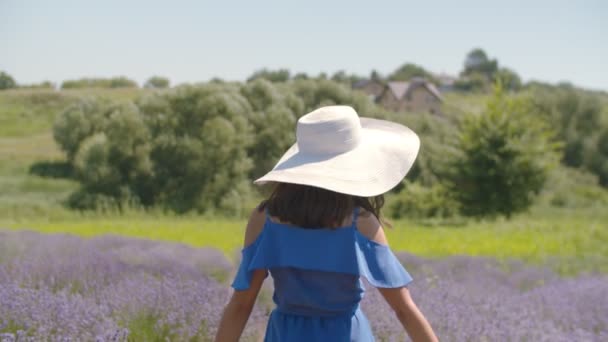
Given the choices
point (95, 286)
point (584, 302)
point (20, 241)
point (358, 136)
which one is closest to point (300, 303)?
point (358, 136)

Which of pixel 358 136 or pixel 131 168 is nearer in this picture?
pixel 358 136

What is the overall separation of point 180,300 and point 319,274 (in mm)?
1977

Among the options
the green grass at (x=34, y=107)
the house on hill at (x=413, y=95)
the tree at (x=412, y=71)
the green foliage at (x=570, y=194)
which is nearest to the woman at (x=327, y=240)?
the green grass at (x=34, y=107)

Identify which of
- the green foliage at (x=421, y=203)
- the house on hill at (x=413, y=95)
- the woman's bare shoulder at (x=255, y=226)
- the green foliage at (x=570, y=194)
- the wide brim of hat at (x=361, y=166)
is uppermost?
the wide brim of hat at (x=361, y=166)

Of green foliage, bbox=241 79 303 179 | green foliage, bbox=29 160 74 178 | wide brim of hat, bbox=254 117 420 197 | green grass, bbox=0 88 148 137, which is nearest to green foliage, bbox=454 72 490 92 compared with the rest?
green foliage, bbox=241 79 303 179

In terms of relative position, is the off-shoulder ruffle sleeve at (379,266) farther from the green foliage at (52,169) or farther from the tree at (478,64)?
the tree at (478,64)

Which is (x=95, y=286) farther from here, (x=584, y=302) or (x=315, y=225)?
(x=584, y=302)

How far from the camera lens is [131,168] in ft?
83.5

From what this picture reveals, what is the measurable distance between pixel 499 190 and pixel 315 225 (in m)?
23.2

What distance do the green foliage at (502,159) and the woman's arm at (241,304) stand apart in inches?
880

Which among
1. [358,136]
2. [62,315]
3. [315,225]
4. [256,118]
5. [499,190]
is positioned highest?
[358,136]

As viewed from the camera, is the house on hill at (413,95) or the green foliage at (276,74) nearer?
the green foliage at (276,74)

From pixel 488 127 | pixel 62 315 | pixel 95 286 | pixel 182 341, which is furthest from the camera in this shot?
pixel 488 127

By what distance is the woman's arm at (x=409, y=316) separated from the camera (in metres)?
1.95
